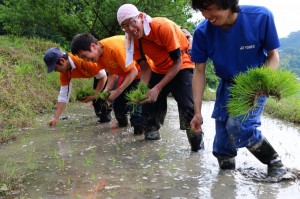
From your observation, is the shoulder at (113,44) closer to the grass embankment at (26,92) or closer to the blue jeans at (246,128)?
the grass embankment at (26,92)

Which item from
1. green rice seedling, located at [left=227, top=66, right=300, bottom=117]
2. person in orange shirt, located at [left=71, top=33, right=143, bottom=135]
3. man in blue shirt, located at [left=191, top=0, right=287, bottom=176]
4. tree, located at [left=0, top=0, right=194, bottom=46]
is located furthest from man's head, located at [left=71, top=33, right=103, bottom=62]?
tree, located at [left=0, top=0, right=194, bottom=46]

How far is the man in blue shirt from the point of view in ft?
10.1

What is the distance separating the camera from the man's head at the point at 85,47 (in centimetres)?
469

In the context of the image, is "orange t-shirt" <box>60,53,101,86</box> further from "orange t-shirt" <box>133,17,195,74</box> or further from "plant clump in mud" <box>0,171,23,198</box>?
"plant clump in mud" <box>0,171,23,198</box>

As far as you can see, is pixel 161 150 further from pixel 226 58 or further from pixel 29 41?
pixel 29 41

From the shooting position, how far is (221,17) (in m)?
2.88

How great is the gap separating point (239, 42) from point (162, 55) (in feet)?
5.23

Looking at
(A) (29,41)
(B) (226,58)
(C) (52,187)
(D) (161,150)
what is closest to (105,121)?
(D) (161,150)

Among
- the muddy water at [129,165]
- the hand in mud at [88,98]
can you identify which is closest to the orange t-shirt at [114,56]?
the hand in mud at [88,98]

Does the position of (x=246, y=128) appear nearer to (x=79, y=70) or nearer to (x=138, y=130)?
(x=138, y=130)

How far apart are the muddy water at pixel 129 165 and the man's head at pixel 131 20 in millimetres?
1467

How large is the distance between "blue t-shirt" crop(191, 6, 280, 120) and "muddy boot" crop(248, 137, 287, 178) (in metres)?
0.53

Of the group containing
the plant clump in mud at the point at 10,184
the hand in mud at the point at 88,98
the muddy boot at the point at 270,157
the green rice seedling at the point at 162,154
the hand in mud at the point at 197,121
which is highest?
the hand in mud at the point at 197,121

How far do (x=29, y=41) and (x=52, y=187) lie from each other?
8260 millimetres
